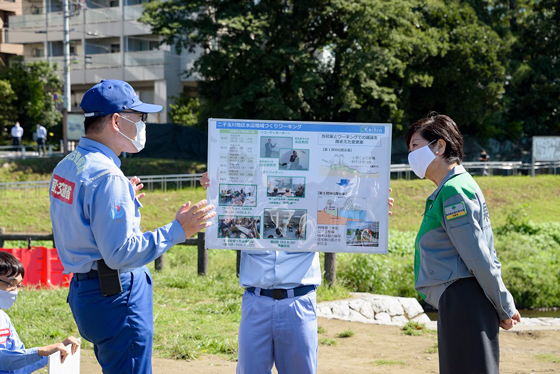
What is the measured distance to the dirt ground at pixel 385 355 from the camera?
18.9 ft

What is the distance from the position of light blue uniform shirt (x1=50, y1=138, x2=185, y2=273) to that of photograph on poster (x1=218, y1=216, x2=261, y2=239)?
54 cm

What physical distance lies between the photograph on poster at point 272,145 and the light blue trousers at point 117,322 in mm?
1042

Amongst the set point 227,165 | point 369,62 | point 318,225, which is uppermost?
point 369,62

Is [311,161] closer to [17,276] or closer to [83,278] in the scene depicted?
[83,278]

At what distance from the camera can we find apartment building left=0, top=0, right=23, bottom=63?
45031mm

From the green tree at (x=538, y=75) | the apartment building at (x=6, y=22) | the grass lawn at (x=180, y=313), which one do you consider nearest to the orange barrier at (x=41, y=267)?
the grass lawn at (x=180, y=313)

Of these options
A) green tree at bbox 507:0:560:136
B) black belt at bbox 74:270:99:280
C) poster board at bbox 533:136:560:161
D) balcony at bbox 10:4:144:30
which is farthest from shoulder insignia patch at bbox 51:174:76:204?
balcony at bbox 10:4:144:30

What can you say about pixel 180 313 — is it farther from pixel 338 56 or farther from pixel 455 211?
pixel 338 56

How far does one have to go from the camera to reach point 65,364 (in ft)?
10.5

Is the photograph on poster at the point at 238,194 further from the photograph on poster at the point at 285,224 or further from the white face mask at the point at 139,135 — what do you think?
the white face mask at the point at 139,135

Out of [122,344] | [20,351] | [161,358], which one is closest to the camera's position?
[122,344]

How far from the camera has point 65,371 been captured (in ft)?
10.5

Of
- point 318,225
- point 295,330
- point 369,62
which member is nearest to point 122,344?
point 295,330

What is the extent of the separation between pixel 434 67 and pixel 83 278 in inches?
1158
